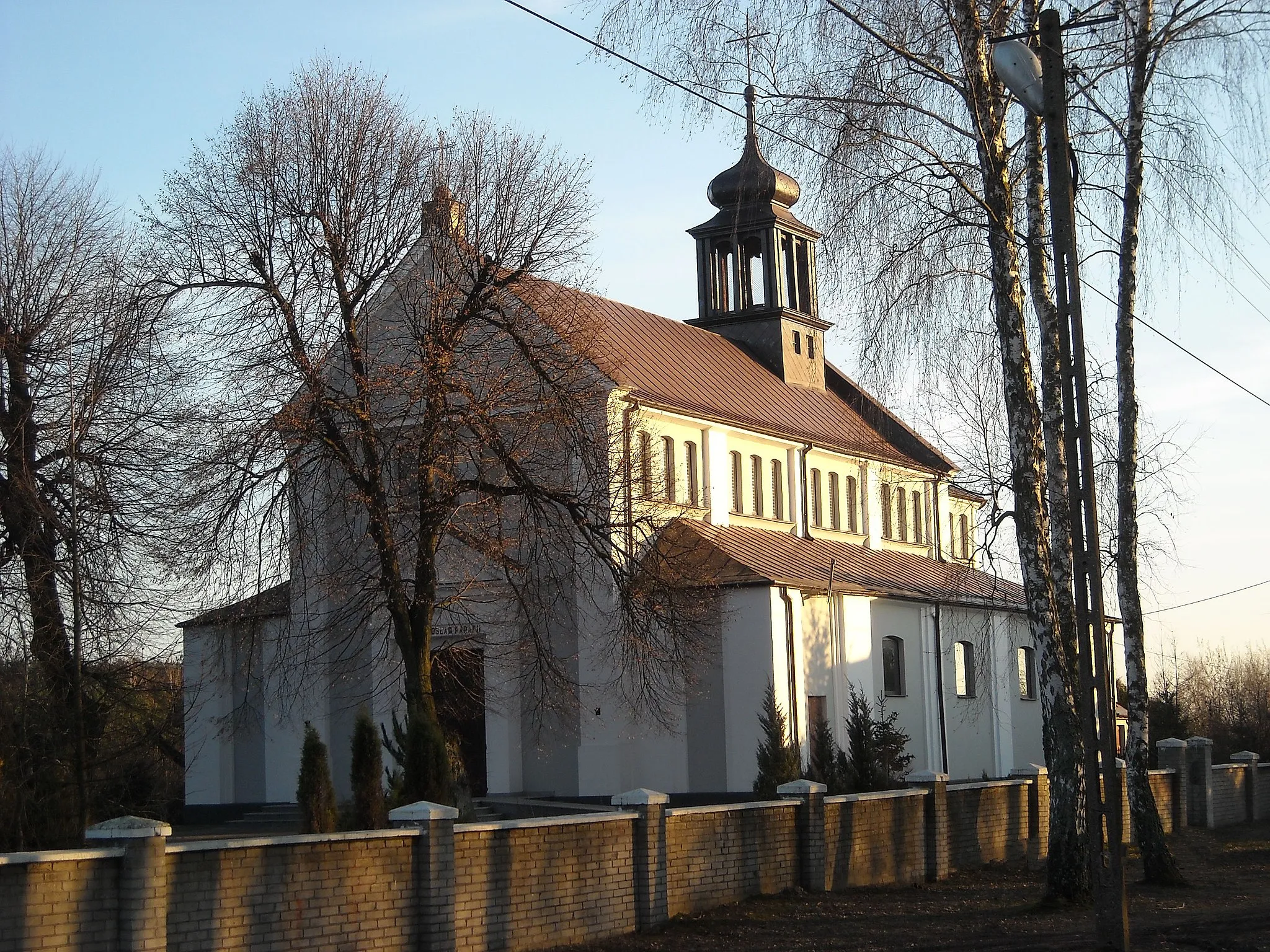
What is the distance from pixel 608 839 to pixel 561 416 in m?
8.25

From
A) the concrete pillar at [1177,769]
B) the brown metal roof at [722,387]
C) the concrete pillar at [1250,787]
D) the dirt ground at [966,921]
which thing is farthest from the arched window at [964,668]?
the dirt ground at [966,921]

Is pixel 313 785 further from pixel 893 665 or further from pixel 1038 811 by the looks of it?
pixel 893 665

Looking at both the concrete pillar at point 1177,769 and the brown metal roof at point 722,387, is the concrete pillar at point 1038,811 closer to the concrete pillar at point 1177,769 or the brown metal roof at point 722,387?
the concrete pillar at point 1177,769

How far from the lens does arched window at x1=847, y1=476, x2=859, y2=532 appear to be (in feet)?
139

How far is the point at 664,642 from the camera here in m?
30.1

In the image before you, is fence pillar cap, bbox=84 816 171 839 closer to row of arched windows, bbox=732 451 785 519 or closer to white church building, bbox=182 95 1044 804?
white church building, bbox=182 95 1044 804

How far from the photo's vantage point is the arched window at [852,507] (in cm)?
4238

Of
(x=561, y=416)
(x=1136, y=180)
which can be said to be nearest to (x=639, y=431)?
(x=561, y=416)

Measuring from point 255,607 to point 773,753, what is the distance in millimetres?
11293

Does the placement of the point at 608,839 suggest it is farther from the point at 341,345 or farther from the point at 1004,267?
the point at 341,345

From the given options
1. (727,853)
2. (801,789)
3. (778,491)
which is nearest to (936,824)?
(801,789)

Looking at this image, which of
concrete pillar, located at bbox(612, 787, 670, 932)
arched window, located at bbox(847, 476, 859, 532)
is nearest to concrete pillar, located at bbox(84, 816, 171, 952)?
concrete pillar, located at bbox(612, 787, 670, 932)

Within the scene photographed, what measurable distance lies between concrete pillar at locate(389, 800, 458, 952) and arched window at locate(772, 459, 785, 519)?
25.4 metres

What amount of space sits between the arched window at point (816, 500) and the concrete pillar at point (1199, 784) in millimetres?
12557
